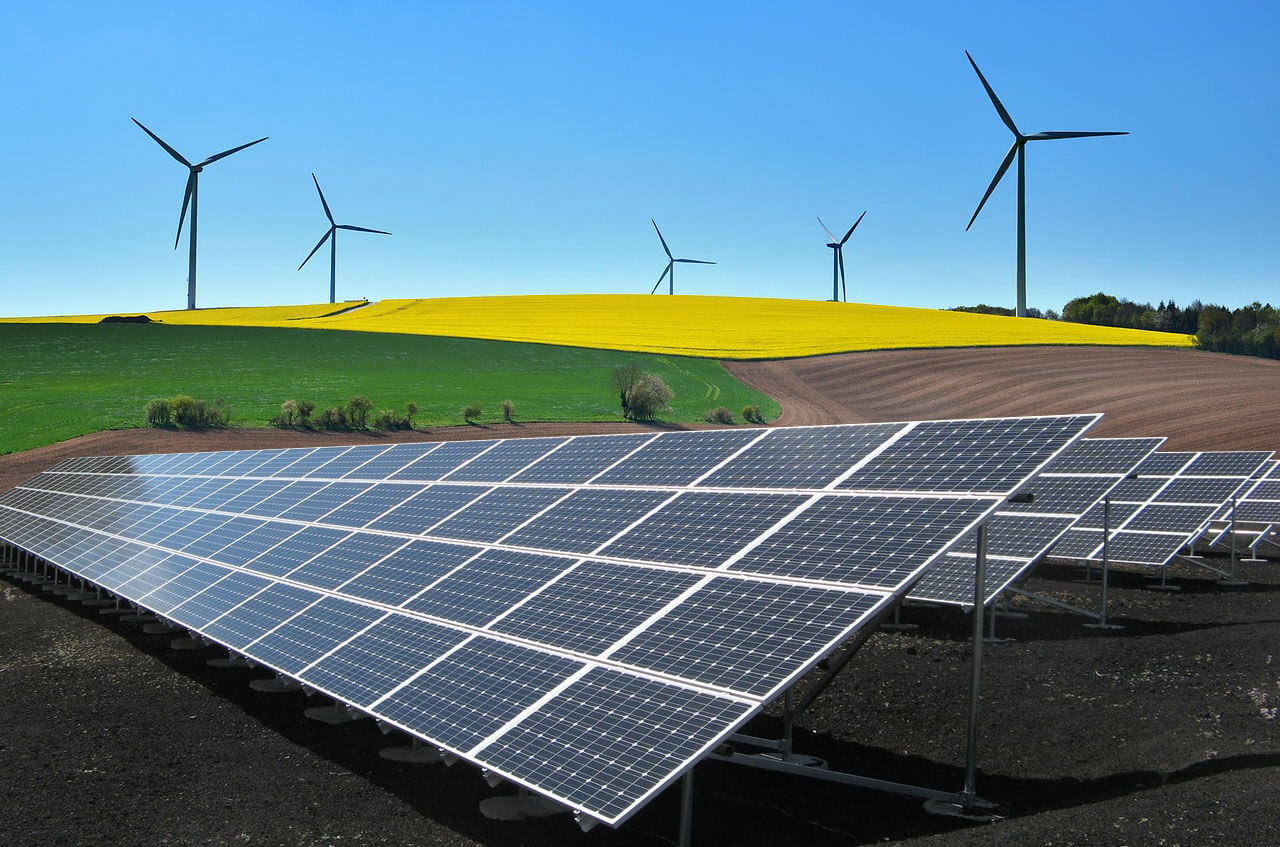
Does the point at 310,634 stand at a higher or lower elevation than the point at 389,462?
lower

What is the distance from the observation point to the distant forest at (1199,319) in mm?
80125

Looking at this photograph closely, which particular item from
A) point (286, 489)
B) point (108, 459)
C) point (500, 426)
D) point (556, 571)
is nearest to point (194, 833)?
point (556, 571)

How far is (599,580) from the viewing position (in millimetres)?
11484

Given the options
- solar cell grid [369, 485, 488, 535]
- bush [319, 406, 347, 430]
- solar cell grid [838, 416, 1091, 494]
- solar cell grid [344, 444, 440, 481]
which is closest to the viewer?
solar cell grid [838, 416, 1091, 494]

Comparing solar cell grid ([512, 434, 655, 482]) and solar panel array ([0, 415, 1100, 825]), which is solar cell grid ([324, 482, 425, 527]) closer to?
solar panel array ([0, 415, 1100, 825])

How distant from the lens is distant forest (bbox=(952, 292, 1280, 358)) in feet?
263

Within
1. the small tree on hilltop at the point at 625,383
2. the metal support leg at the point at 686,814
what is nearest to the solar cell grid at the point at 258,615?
the metal support leg at the point at 686,814

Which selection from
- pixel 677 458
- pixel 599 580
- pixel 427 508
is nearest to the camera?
pixel 599 580

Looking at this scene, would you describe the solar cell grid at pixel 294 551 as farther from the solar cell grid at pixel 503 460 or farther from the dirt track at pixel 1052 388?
the dirt track at pixel 1052 388

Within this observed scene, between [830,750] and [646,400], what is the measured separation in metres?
49.0

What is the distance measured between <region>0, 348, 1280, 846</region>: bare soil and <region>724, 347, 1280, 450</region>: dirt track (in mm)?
38297

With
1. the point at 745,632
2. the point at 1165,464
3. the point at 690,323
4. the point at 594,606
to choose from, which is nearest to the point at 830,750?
the point at 594,606

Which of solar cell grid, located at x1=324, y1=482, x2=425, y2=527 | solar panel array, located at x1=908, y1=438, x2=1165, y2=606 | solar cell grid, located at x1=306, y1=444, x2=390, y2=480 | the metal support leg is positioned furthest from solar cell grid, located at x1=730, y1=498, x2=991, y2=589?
solar cell grid, located at x1=306, y1=444, x2=390, y2=480

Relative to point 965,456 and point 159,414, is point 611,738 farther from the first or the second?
point 159,414
